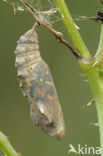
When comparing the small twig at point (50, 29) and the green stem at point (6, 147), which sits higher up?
the small twig at point (50, 29)

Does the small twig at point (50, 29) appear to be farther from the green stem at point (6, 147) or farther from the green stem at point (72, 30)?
the green stem at point (6, 147)

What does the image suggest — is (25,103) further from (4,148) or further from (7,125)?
(4,148)

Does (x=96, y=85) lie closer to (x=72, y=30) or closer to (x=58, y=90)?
(x=72, y=30)

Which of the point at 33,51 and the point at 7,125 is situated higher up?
the point at 33,51

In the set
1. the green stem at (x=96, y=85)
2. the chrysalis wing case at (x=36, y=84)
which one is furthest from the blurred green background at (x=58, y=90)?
the green stem at (x=96, y=85)

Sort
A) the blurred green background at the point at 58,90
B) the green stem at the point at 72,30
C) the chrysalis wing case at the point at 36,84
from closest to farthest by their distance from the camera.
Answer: the green stem at the point at 72,30
the chrysalis wing case at the point at 36,84
the blurred green background at the point at 58,90

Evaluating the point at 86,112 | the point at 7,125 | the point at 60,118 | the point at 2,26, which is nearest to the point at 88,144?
the point at 86,112

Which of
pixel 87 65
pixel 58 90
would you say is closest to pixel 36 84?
pixel 87 65
